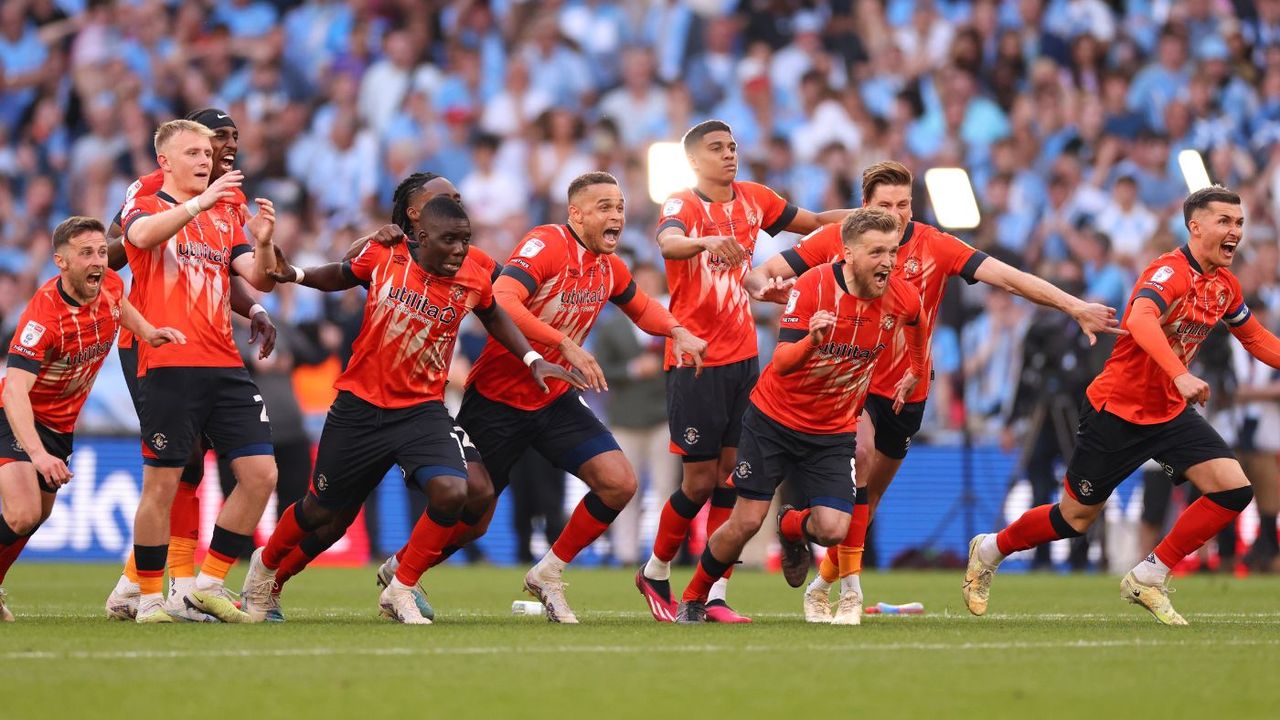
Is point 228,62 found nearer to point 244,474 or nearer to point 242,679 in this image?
point 244,474

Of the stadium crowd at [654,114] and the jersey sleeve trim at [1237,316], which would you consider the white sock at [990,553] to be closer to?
the jersey sleeve trim at [1237,316]

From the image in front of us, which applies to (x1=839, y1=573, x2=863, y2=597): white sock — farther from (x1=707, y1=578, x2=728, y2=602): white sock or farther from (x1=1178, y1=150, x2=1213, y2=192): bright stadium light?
(x1=1178, y1=150, x2=1213, y2=192): bright stadium light

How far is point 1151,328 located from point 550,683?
4.70m

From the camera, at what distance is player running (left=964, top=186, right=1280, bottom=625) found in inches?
397

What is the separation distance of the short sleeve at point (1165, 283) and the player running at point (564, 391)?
8.42 ft

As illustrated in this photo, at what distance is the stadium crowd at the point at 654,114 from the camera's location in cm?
1883

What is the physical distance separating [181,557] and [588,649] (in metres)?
3.01

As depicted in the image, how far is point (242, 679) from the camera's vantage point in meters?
6.73

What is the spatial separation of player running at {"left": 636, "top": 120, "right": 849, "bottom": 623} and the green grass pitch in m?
0.70

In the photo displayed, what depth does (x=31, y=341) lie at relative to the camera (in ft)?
31.1

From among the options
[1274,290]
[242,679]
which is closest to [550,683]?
[242,679]

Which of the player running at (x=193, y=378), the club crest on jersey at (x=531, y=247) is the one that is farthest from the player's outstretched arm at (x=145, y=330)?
the club crest on jersey at (x=531, y=247)

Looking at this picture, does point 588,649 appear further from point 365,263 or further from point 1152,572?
point 1152,572

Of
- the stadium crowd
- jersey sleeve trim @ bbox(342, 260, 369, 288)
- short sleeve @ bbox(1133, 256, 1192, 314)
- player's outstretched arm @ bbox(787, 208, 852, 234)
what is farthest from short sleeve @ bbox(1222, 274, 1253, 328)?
the stadium crowd
